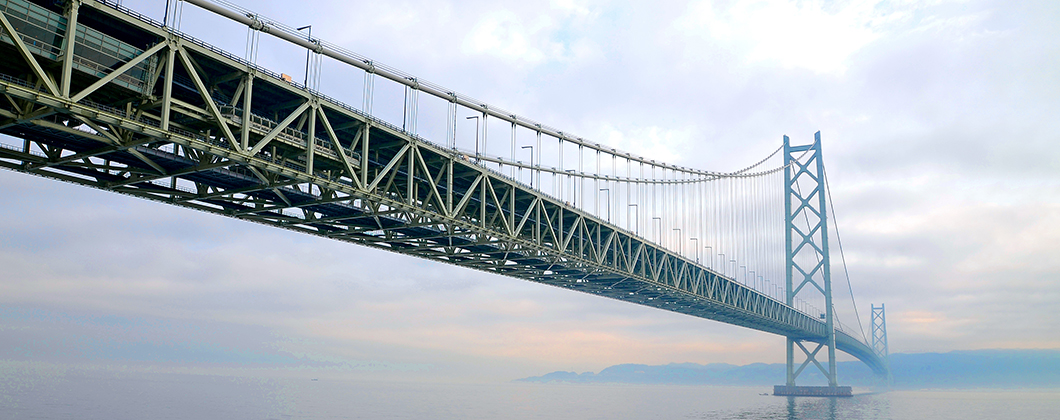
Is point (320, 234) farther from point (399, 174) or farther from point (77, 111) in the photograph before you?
Answer: point (77, 111)

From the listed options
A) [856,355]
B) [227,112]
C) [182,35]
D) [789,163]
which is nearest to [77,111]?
[182,35]

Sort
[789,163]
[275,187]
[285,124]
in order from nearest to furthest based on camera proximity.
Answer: [285,124]
[275,187]
[789,163]

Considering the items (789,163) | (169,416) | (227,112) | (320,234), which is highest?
(789,163)

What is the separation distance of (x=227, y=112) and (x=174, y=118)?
8.19ft

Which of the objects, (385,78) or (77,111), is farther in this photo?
(385,78)

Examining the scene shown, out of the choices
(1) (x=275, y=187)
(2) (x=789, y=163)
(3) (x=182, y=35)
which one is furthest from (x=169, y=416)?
(2) (x=789, y=163)

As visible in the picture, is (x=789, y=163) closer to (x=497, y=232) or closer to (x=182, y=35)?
(x=497, y=232)

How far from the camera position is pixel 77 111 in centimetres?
1920

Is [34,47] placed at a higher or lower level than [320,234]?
higher

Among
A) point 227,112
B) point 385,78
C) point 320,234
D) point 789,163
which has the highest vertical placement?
point 789,163

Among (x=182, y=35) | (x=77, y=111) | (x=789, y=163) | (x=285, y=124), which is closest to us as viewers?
(x=77, y=111)

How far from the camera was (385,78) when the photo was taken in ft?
110

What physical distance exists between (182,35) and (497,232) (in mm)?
20890

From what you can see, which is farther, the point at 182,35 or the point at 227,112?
the point at 227,112
